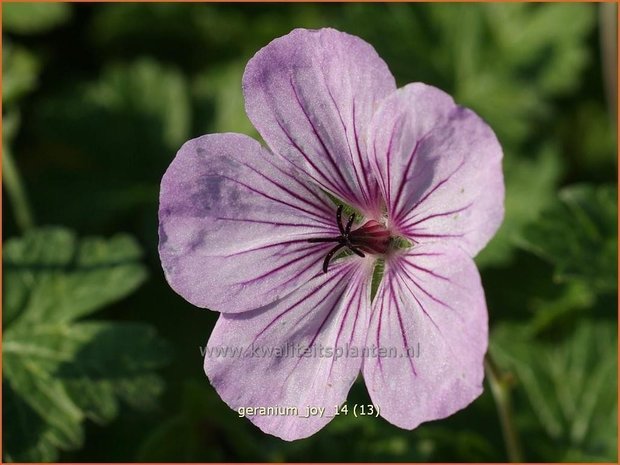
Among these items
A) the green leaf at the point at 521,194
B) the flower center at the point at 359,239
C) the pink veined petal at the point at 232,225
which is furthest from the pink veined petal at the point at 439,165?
the green leaf at the point at 521,194

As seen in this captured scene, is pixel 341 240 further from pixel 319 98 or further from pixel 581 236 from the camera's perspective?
pixel 581 236

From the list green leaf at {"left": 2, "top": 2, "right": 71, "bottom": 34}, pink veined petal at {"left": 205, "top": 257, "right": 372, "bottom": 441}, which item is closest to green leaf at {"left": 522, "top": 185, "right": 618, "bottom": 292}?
pink veined petal at {"left": 205, "top": 257, "right": 372, "bottom": 441}

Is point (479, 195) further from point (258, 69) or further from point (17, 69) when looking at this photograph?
point (17, 69)

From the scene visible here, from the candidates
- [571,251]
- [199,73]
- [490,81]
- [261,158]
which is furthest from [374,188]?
[199,73]

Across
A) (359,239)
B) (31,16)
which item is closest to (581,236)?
(359,239)

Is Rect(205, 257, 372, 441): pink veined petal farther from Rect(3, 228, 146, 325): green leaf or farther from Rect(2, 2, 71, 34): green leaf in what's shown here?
Rect(2, 2, 71, 34): green leaf

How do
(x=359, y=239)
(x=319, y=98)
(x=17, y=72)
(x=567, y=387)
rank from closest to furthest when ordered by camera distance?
(x=319, y=98) < (x=359, y=239) < (x=567, y=387) < (x=17, y=72)
